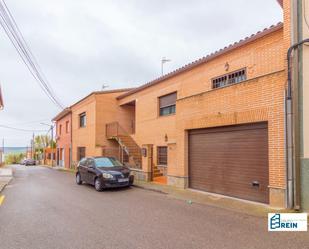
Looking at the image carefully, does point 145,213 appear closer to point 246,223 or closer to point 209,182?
point 246,223

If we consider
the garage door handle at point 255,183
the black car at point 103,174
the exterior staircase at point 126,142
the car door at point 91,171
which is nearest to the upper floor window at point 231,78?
the garage door handle at point 255,183

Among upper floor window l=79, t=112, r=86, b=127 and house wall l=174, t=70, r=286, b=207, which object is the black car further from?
upper floor window l=79, t=112, r=86, b=127

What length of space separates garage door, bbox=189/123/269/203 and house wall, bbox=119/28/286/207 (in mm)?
344

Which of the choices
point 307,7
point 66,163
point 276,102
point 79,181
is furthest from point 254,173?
point 66,163

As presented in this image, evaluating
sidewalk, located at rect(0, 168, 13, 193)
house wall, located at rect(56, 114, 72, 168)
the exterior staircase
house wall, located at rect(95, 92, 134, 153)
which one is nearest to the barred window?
the exterior staircase

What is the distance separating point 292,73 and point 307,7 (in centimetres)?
187

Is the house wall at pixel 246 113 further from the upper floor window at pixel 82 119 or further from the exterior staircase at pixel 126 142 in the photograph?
the upper floor window at pixel 82 119

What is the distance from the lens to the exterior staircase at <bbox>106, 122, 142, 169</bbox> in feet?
58.9

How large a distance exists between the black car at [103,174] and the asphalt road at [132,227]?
2585 mm

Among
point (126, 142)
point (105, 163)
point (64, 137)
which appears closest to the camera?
point (105, 163)

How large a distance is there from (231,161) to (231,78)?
400 cm

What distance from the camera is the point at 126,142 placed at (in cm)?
1900

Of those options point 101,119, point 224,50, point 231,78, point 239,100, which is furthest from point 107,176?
point 101,119

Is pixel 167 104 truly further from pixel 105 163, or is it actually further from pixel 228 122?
pixel 228 122
